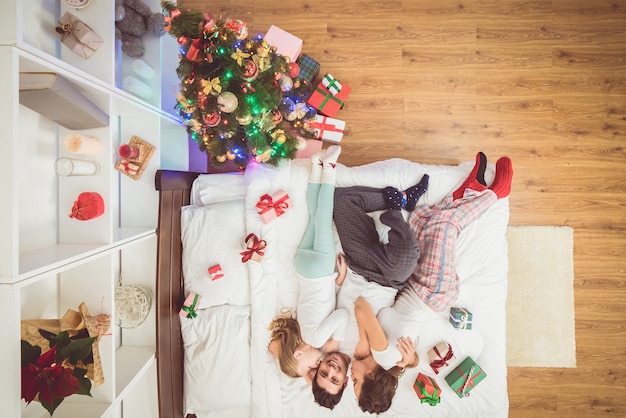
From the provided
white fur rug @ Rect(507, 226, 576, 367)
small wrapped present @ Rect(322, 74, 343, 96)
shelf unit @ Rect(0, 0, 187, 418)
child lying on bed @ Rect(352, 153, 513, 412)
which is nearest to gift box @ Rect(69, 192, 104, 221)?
shelf unit @ Rect(0, 0, 187, 418)

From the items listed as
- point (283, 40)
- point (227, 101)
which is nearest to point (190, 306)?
point (227, 101)

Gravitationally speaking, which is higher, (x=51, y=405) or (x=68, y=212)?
(x=68, y=212)

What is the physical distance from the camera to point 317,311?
1.78 metres

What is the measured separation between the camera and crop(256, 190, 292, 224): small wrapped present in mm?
1767

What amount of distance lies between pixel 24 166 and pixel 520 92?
2.72 m

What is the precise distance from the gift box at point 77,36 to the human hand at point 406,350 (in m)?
1.91

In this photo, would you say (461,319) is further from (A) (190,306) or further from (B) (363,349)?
(A) (190,306)

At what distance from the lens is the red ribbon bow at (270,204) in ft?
5.80

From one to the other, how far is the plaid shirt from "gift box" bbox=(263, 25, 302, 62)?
126cm

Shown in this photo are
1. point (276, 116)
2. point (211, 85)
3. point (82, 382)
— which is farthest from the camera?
point (276, 116)

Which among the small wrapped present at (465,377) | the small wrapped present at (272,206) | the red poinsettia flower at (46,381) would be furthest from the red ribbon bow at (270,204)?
the small wrapped present at (465,377)

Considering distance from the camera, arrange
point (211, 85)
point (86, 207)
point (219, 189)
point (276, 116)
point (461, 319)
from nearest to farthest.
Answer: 1. point (86, 207)
2. point (211, 85)
3. point (276, 116)
4. point (461, 319)
5. point (219, 189)

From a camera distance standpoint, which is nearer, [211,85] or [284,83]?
[211,85]

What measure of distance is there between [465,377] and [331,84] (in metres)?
1.80
